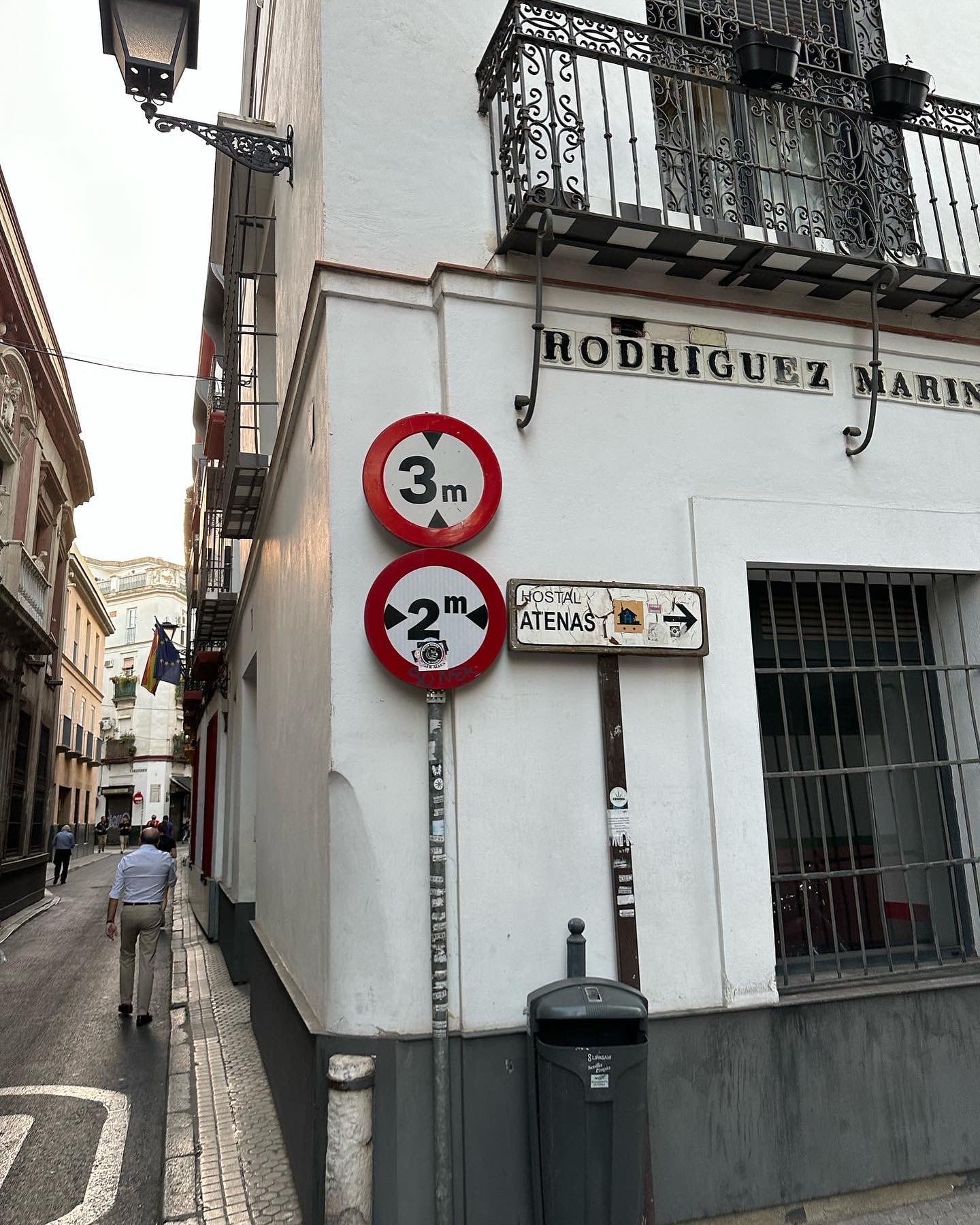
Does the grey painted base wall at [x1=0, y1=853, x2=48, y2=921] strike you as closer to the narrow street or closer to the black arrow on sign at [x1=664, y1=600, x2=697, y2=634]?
the narrow street

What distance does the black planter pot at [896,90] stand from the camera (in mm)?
5414

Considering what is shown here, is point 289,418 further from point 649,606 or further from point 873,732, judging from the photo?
point 873,732

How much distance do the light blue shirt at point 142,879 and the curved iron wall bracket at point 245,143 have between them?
641 cm

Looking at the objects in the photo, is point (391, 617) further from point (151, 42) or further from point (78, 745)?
point (78, 745)

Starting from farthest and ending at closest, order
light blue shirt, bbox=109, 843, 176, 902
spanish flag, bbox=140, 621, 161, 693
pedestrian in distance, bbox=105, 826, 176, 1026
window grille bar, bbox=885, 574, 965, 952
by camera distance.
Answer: spanish flag, bbox=140, 621, 161, 693 → light blue shirt, bbox=109, 843, 176, 902 → pedestrian in distance, bbox=105, 826, 176, 1026 → window grille bar, bbox=885, 574, 965, 952

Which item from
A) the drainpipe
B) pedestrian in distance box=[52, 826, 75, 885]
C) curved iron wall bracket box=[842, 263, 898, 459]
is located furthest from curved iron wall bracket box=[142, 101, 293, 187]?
pedestrian in distance box=[52, 826, 75, 885]

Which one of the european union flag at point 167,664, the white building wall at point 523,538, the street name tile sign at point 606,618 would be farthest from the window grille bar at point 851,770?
the european union flag at point 167,664

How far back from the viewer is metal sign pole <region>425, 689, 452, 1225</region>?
143 inches

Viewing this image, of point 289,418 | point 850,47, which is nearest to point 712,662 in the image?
point 289,418

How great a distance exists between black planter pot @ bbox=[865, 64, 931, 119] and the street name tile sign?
335cm

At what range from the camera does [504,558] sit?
171 inches

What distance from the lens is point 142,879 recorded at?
8867 millimetres

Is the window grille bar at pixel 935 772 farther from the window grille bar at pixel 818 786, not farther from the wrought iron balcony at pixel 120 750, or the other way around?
the wrought iron balcony at pixel 120 750

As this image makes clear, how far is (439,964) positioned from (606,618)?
1.75 meters
